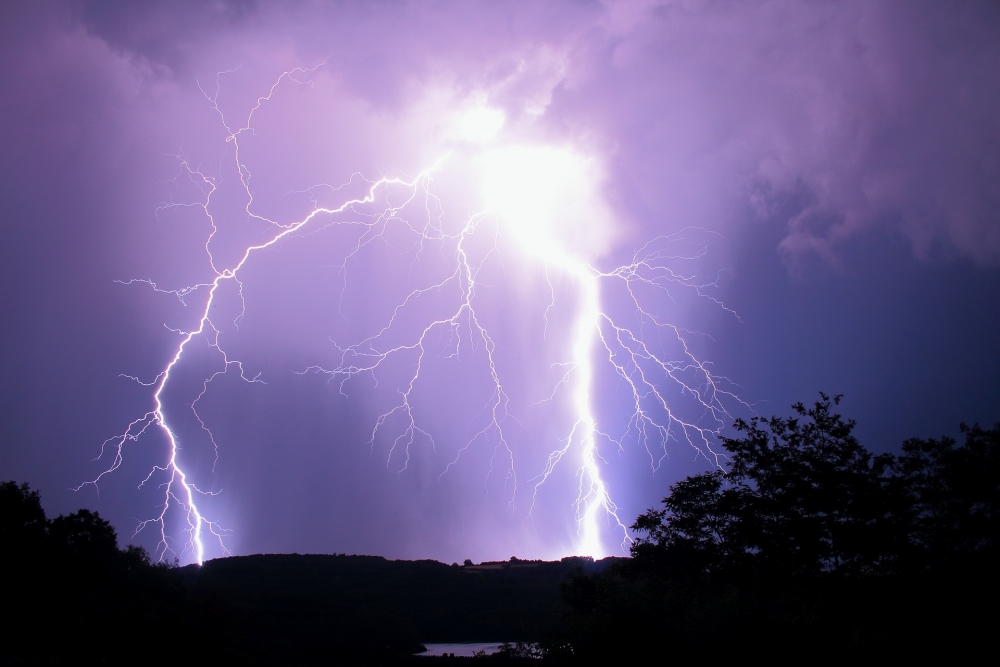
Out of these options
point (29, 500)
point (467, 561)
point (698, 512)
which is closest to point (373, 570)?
point (467, 561)

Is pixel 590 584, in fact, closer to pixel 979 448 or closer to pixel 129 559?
pixel 979 448

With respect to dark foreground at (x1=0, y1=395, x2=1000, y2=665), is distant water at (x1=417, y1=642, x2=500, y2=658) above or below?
below

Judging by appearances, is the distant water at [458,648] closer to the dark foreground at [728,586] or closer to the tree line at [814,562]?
the dark foreground at [728,586]

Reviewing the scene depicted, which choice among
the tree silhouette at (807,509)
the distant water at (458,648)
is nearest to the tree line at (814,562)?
the tree silhouette at (807,509)

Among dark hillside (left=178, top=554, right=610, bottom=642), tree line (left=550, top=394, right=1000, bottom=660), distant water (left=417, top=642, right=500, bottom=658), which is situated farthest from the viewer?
dark hillside (left=178, top=554, right=610, bottom=642)

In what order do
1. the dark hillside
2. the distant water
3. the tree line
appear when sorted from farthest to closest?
the dark hillside
the distant water
the tree line

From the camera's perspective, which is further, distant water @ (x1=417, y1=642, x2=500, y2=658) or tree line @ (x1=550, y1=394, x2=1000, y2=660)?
distant water @ (x1=417, y1=642, x2=500, y2=658)

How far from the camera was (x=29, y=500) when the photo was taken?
18.3 meters

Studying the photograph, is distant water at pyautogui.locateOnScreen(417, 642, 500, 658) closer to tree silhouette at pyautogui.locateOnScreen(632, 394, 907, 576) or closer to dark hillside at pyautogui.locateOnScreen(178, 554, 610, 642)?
dark hillside at pyautogui.locateOnScreen(178, 554, 610, 642)

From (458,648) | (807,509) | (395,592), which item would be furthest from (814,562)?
(395,592)

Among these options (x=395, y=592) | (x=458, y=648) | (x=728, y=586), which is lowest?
(x=458, y=648)

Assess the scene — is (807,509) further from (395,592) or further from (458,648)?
(395,592)

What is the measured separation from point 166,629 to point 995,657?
42.0ft

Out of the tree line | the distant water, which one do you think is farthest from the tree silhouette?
the distant water
